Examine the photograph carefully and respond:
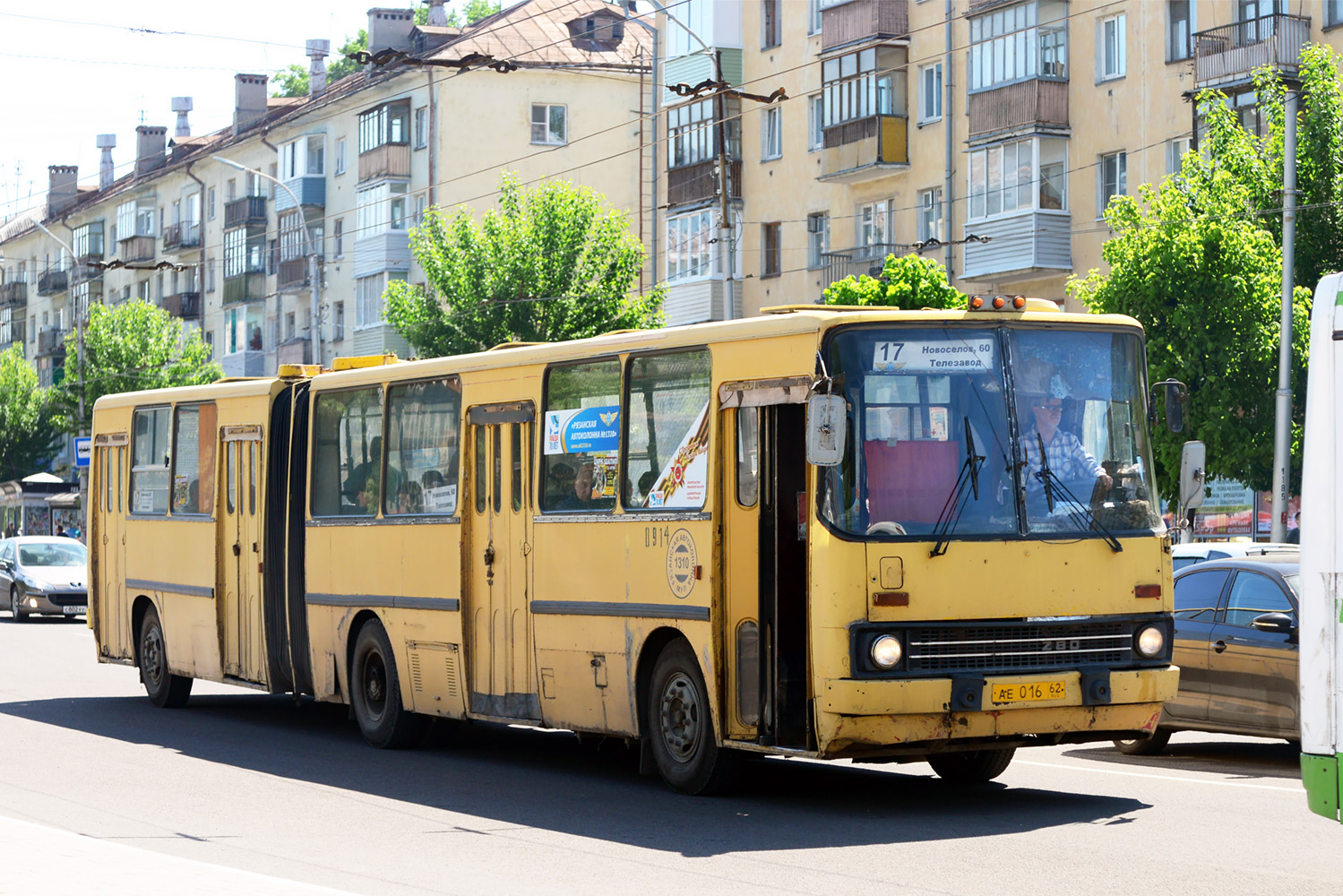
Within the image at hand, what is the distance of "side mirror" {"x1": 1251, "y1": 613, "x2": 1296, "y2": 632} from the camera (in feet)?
44.1

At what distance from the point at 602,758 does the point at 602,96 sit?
49.9m

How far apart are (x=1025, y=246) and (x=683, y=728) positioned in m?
30.2

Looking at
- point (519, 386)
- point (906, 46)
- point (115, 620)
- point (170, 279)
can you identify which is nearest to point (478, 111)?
point (906, 46)

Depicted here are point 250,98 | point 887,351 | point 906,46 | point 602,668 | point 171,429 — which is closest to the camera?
point 887,351

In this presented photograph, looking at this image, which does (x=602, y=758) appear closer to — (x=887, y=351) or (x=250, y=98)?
(x=887, y=351)

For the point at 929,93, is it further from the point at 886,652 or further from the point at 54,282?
the point at 54,282

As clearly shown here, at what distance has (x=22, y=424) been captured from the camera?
8619cm

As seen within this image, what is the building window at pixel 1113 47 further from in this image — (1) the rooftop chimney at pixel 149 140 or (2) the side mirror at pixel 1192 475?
(1) the rooftop chimney at pixel 149 140

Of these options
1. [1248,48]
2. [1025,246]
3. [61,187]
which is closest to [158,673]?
[1248,48]

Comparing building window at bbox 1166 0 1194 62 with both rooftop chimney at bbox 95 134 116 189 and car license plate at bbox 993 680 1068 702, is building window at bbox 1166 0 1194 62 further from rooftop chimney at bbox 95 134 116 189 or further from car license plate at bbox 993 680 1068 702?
rooftop chimney at bbox 95 134 116 189

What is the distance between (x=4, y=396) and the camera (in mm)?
85875

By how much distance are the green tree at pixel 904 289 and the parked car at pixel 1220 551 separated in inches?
→ 584

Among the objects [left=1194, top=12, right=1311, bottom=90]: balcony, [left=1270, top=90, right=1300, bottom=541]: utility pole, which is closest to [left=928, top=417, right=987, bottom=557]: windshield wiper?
[left=1270, top=90, right=1300, bottom=541]: utility pole

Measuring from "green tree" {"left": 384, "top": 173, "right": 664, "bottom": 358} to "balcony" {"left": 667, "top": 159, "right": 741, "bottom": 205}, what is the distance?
391cm
